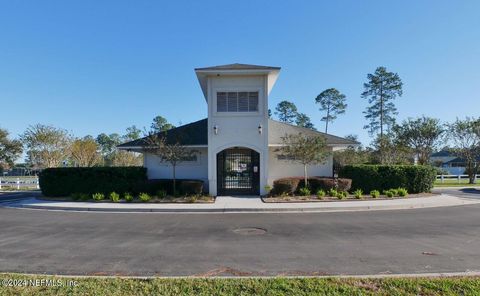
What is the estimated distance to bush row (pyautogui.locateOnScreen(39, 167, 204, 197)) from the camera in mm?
17828

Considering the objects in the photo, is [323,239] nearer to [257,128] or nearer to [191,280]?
[191,280]

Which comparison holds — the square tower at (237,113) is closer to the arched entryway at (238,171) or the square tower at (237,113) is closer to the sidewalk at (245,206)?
the arched entryway at (238,171)

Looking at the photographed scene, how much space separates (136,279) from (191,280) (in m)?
0.92

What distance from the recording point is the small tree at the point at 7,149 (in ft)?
125

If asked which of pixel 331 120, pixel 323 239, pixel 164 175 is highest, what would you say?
pixel 331 120

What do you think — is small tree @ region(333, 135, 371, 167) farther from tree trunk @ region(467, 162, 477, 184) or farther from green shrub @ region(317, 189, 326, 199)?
green shrub @ region(317, 189, 326, 199)

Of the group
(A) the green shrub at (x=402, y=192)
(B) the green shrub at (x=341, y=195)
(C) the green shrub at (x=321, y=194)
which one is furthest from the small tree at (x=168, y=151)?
(A) the green shrub at (x=402, y=192)

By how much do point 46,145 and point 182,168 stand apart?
21.3 meters

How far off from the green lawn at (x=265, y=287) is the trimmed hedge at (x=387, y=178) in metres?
14.0

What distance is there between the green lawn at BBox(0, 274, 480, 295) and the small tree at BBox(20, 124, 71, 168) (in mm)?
32102

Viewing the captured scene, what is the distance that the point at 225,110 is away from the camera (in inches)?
→ 706

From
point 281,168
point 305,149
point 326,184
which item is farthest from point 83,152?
point 326,184

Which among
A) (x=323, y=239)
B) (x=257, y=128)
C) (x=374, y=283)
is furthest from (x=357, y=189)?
(x=374, y=283)

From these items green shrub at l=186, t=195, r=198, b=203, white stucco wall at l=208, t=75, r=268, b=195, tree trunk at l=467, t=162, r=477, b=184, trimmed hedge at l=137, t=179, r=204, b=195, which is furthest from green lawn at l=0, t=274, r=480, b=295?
tree trunk at l=467, t=162, r=477, b=184
